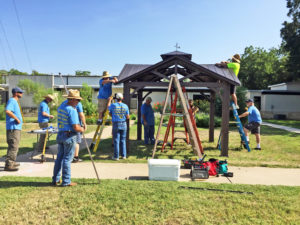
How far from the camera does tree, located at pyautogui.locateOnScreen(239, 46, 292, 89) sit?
40.2 metres

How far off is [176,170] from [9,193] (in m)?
3.27

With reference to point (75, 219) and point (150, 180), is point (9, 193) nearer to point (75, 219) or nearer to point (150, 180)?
point (75, 219)

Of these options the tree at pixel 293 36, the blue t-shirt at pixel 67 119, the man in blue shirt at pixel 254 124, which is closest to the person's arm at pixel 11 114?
the blue t-shirt at pixel 67 119

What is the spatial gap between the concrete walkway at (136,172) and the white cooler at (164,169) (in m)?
0.31

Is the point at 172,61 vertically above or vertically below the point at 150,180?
above

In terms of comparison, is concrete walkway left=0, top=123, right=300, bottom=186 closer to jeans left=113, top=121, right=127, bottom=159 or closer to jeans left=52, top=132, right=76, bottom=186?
jeans left=113, top=121, right=127, bottom=159

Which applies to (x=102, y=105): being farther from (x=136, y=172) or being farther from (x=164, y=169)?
(x=164, y=169)

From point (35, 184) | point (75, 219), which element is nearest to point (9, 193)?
point (35, 184)

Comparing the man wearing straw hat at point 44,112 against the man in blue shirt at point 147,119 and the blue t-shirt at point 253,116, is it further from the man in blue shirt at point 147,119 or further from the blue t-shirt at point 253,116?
the blue t-shirt at point 253,116

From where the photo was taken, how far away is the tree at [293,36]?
25.5m

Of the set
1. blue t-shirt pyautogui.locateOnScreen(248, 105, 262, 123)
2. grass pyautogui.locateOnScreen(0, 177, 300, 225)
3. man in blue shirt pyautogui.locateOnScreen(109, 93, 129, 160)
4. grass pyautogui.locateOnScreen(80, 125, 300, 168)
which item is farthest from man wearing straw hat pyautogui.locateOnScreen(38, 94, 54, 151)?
blue t-shirt pyautogui.locateOnScreen(248, 105, 262, 123)

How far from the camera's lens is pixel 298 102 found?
91.2 ft

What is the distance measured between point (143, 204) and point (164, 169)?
1243mm

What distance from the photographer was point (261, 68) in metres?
41.9
